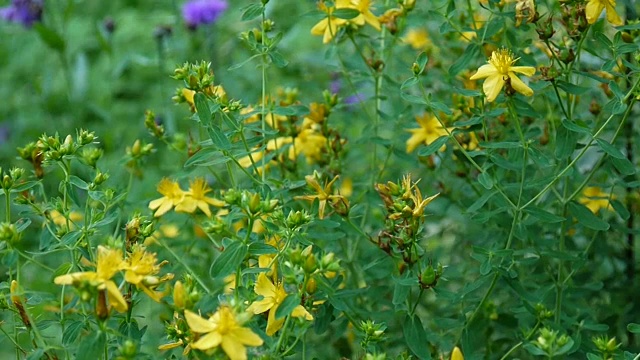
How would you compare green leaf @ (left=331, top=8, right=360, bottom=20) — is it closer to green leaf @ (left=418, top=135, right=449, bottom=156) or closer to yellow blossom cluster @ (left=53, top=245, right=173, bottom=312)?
green leaf @ (left=418, top=135, right=449, bottom=156)

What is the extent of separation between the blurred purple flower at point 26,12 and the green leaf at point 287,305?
1965 millimetres

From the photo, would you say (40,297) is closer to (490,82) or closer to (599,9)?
(490,82)

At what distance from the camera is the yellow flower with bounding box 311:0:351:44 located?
5.19ft

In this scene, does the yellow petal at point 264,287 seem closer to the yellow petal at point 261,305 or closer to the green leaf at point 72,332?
the yellow petal at point 261,305

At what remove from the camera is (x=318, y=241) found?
1.67 meters

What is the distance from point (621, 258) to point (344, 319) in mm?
669

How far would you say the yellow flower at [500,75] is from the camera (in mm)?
1347

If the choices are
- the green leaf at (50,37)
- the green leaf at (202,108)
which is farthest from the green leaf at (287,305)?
the green leaf at (50,37)

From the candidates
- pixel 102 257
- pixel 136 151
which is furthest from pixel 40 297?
pixel 136 151

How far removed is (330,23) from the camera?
163 centimetres

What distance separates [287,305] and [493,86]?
1.55 ft

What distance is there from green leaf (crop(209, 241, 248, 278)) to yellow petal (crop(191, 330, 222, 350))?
0.14 m

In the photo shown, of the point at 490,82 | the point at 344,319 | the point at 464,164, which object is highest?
the point at 490,82

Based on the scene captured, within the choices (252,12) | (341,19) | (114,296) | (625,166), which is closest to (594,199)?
(625,166)
